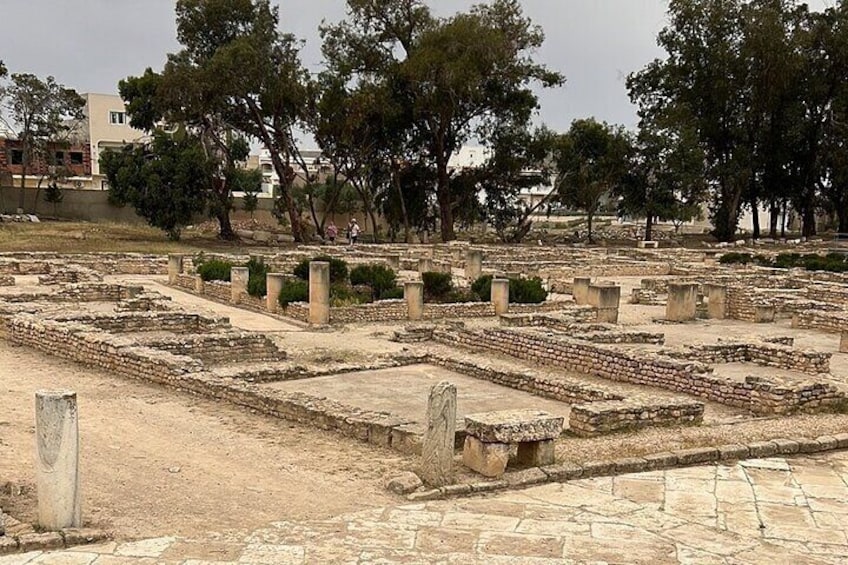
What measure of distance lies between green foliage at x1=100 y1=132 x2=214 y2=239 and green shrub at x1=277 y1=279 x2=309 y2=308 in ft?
68.2

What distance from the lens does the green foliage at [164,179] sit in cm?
3919

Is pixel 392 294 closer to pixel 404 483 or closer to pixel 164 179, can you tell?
pixel 404 483

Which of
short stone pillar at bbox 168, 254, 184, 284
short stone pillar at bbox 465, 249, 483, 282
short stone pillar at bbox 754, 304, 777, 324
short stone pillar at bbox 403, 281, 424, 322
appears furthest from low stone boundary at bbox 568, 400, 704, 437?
short stone pillar at bbox 168, 254, 184, 284

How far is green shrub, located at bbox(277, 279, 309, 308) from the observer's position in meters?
19.9

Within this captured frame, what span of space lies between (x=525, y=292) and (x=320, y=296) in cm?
606

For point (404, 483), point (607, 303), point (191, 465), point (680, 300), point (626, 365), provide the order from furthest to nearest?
point (680, 300)
point (607, 303)
point (626, 365)
point (191, 465)
point (404, 483)

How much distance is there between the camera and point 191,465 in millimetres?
7906

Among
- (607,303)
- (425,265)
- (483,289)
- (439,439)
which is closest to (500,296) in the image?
(483,289)

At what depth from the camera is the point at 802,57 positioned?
163 ft

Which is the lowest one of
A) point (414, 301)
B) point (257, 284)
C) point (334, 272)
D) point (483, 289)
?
point (414, 301)

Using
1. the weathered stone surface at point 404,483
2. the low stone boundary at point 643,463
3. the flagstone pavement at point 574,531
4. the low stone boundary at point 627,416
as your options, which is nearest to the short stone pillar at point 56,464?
the flagstone pavement at point 574,531

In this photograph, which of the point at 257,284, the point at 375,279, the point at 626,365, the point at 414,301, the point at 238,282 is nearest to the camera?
the point at 626,365

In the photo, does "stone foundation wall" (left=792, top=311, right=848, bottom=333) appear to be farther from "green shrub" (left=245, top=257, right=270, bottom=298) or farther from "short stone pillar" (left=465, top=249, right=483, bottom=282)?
"green shrub" (left=245, top=257, right=270, bottom=298)

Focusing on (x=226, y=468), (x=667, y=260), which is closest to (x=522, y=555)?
(x=226, y=468)
